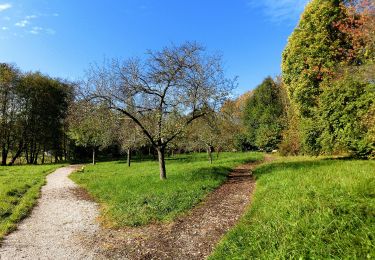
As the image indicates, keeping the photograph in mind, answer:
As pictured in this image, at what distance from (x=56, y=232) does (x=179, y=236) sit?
445 centimetres

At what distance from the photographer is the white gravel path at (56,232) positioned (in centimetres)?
873

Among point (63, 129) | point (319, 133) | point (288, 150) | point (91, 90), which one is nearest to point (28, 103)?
point (63, 129)

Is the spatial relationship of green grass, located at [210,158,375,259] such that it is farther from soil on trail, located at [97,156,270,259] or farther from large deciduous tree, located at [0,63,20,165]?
large deciduous tree, located at [0,63,20,165]

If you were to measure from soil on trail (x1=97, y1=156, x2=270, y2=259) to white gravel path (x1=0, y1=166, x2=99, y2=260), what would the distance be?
69cm

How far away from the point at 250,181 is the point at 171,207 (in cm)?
771

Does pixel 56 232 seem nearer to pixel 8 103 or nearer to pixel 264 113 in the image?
pixel 8 103

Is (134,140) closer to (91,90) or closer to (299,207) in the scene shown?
(91,90)

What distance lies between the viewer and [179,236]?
383 inches

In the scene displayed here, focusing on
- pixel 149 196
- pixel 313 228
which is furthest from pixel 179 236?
pixel 149 196

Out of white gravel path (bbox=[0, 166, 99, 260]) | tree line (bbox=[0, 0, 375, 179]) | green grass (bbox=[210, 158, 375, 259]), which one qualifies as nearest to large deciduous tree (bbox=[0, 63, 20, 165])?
tree line (bbox=[0, 0, 375, 179])

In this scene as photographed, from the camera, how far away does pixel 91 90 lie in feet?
55.7

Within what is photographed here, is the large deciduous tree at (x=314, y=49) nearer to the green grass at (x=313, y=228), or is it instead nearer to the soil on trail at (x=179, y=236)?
the soil on trail at (x=179, y=236)

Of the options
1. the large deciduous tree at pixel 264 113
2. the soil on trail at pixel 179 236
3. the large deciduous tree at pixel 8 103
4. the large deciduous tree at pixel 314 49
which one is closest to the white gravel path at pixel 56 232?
the soil on trail at pixel 179 236

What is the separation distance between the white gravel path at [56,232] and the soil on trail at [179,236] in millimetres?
686
